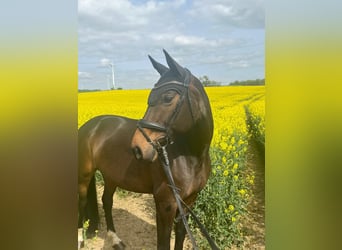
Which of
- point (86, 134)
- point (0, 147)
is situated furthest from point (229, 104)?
point (0, 147)

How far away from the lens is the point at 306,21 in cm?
140

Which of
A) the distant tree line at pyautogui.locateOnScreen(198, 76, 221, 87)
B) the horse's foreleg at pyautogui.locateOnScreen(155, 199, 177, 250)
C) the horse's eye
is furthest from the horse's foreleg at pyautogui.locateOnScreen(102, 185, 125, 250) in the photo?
the distant tree line at pyautogui.locateOnScreen(198, 76, 221, 87)

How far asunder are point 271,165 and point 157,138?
495 mm

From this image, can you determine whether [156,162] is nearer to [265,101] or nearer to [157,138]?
[157,138]

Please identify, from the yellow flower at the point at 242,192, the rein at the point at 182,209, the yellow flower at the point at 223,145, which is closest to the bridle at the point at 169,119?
the rein at the point at 182,209

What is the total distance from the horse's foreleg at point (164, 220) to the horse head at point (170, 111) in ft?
0.77

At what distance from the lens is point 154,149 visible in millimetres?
1412

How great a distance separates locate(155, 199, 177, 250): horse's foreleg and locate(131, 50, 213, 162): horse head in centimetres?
23

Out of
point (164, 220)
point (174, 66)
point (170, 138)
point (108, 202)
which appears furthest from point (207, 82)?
point (108, 202)

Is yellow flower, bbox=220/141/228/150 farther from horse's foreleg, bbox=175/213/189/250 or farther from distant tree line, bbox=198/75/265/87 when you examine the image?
horse's foreleg, bbox=175/213/189/250

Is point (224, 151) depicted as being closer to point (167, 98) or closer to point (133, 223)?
point (167, 98)

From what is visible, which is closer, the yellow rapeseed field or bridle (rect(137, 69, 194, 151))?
bridle (rect(137, 69, 194, 151))

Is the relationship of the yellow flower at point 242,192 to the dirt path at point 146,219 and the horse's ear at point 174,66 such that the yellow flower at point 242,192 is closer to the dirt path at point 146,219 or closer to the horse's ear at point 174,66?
the dirt path at point 146,219

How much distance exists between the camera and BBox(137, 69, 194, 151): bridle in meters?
1.38
